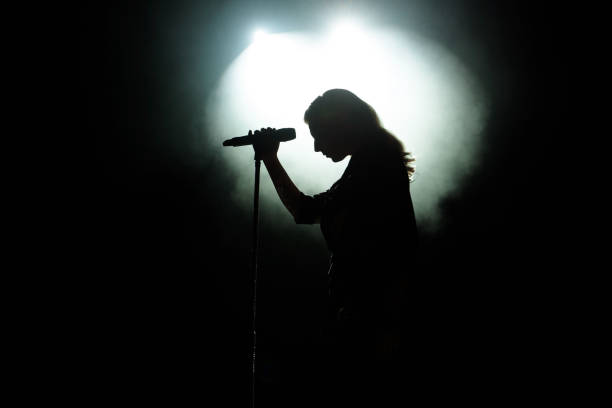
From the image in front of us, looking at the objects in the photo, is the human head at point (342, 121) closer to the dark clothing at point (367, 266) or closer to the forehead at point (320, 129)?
the forehead at point (320, 129)

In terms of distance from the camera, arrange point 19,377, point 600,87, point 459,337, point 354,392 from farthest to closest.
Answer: point 459,337, point 600,87, point 19,377, point 354,392

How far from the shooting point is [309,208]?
4.23ft

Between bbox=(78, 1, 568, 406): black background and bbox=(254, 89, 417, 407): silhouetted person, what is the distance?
1038mm

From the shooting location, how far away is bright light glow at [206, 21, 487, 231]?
1.99m

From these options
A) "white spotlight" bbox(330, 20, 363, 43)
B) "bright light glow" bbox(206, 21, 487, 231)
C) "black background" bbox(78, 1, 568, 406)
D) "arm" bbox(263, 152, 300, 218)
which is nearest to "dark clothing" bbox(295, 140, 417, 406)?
"arm" bbox(263, 152, 300, 218)

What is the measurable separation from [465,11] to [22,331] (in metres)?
2.62

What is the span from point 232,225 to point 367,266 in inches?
53.0

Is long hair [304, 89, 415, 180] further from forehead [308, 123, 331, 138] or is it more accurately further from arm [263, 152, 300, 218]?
arm [263, 152, 300, 218]

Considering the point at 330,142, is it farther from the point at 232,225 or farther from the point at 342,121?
the point at 232,225

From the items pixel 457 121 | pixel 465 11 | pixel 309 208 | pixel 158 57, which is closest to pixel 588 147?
pixel 457 121

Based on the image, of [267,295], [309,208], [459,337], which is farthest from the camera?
[267,295]

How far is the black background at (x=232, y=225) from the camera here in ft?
5.69

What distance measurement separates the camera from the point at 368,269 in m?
0.85

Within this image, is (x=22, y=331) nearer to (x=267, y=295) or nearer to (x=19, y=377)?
(x=19, y=377)
